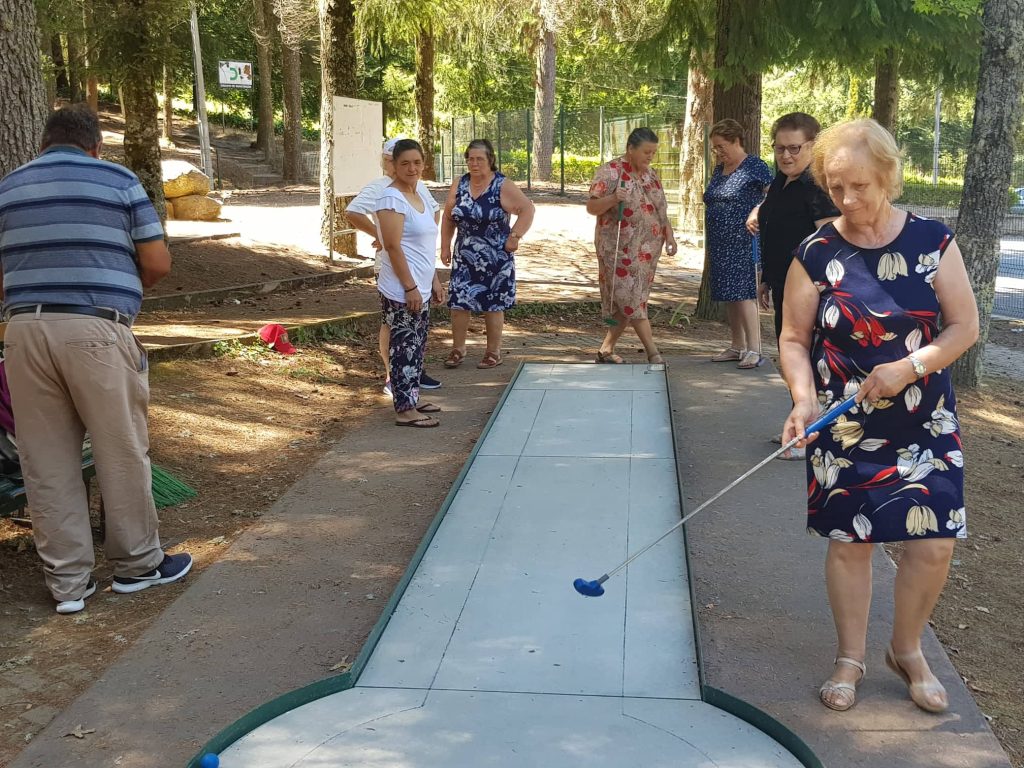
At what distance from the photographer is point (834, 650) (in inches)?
147

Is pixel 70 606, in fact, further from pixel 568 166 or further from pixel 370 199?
pixel 568 166

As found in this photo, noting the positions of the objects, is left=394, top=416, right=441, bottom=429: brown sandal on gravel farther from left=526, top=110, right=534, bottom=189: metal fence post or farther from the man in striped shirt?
left=526, top=110, right=534, bottom=189: metal fence post

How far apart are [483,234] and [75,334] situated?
4162 mm

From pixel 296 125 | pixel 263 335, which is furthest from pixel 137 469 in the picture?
pixel 296 125

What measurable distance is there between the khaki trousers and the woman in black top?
3.35 metres

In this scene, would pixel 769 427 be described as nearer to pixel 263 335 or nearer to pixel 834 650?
pixel 834 650

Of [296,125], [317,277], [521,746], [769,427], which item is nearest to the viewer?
[521,746]

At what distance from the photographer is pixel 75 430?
13.8 feet

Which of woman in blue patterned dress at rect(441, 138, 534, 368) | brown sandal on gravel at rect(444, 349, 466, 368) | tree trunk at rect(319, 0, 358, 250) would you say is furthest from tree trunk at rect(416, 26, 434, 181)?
woman in blue patterned dress at rect(441, 138, 534, 368)

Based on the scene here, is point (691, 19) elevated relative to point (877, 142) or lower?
elevated

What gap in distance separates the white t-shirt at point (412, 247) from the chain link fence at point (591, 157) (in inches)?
442

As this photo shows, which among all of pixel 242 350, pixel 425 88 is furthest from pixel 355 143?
pixel 425 88

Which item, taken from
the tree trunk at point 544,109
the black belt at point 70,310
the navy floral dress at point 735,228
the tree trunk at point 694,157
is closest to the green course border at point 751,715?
the black belt at point 70,310

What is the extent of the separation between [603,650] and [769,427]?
126 inches
